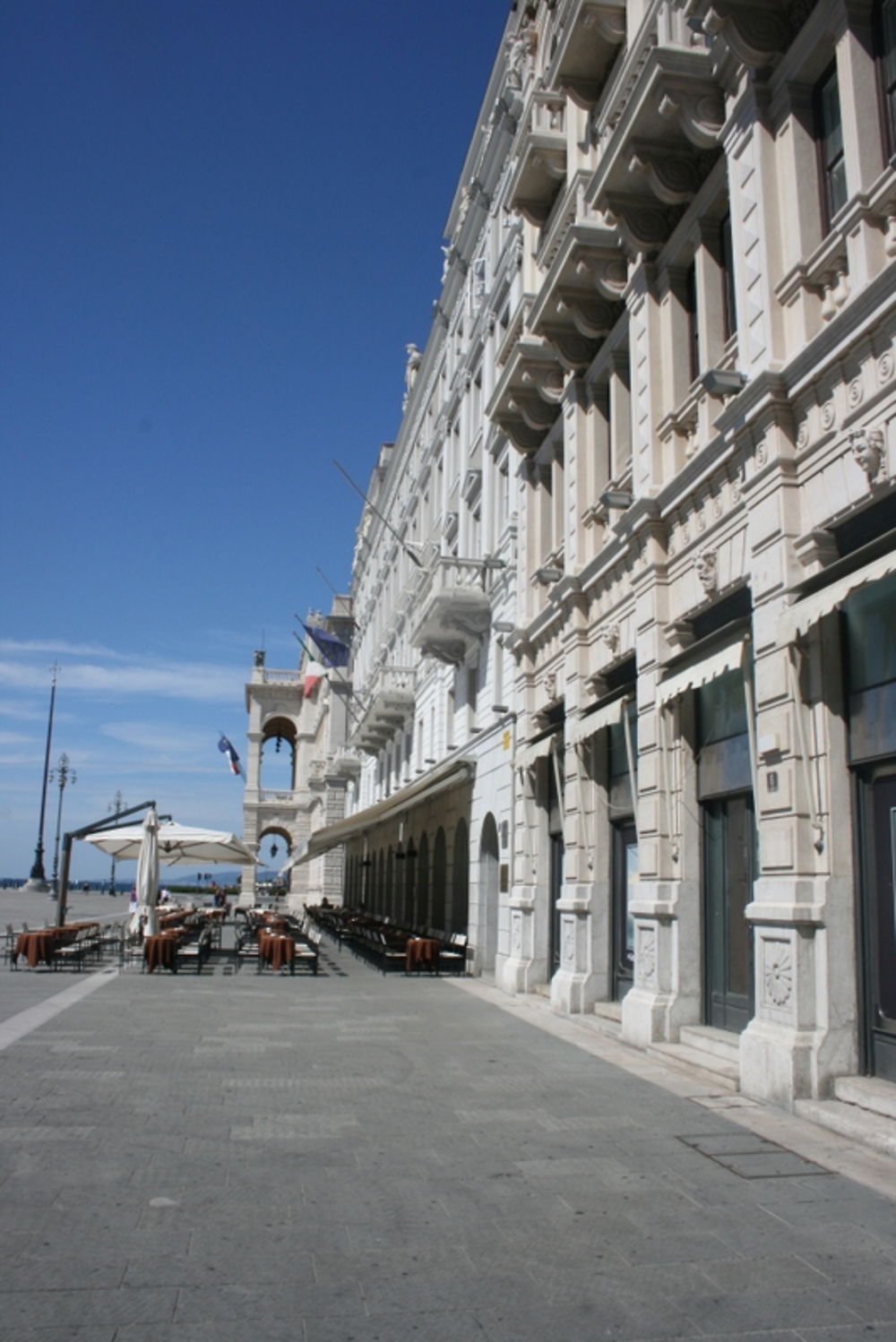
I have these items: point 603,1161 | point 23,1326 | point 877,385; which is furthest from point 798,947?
point 23,1326

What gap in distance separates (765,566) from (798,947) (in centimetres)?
326

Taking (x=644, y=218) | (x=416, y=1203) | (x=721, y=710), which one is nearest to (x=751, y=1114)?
(x=416, y=1203)

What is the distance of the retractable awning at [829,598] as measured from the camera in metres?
7.31

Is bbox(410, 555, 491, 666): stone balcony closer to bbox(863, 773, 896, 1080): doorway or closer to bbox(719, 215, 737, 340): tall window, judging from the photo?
bbox(719, 215, 737, 340): tall window

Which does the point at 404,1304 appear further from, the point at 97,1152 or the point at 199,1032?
the point at 199,1032

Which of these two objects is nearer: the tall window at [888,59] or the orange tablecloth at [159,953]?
the tall window at [888,59]

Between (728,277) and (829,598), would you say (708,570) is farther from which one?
(728,277)

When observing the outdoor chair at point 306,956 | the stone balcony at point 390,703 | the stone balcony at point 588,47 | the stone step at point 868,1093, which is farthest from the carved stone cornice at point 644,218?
the stone balcony at point 390,703

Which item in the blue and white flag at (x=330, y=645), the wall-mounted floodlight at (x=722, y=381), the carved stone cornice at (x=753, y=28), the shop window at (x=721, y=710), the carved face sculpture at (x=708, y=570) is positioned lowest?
the shop window at (x=721, y=710)

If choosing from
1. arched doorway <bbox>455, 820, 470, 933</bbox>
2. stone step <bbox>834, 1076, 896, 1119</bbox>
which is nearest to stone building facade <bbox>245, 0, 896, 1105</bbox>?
stone step <bbox>834, 1076, 896, 1119</bbox>

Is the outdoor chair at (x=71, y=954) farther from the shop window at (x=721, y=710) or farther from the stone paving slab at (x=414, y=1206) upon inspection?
the shop window at (x=721, y=710)

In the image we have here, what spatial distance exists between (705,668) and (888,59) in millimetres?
5369

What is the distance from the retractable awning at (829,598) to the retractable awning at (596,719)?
455 centimetres

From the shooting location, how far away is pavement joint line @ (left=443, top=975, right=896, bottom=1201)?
6.69 m
